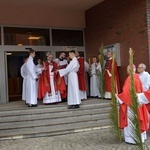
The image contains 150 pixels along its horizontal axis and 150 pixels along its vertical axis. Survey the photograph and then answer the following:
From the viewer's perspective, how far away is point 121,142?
637cm

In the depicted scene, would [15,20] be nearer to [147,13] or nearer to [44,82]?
[44,82]

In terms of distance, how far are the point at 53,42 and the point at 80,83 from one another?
3016 mm

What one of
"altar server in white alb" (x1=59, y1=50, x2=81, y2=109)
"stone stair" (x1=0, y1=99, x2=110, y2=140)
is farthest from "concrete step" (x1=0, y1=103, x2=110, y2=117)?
"altar server in white alb" (x1=59, y1=50, x2=81, y2=109)

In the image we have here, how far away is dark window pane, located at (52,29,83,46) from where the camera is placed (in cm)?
1270

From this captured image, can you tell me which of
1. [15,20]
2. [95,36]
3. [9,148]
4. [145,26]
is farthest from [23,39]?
[9,148]

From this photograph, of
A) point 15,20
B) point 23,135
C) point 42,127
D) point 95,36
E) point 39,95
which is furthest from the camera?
point 95,36

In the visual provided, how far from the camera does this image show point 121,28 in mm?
10836

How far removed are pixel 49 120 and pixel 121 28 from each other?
4837mm

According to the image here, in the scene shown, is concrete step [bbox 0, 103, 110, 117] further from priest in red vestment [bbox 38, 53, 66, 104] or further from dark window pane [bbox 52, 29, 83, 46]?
dark window pane [bbox 52, 29, 83, 46]

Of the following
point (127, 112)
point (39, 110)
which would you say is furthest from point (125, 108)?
point (39, 110)

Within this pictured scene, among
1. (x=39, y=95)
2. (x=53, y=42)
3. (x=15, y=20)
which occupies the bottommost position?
(x=39, y=95)

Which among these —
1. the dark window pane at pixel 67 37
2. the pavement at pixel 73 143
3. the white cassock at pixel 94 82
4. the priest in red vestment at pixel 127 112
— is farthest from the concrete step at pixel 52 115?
the dark window pane at pixel 67 37

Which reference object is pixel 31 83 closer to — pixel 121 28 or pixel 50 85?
pixel 50 85

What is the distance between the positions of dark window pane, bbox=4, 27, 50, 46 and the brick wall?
2.07 metres
